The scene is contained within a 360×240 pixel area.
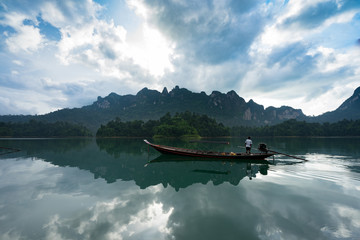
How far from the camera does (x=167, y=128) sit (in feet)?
276

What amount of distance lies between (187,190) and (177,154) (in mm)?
10752

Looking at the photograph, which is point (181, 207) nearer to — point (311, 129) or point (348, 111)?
point (311, 129)

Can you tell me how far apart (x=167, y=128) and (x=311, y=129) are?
7841 centimetres

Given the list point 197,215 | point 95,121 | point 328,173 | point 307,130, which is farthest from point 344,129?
point 95,121

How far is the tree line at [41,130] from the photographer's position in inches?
3487

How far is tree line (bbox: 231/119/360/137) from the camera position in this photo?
8431 cm

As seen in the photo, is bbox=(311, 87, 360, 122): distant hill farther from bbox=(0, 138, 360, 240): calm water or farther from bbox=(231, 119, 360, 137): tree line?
bbox=(0, 138, 360, 240): calm water

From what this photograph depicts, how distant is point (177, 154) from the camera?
65.2 feet

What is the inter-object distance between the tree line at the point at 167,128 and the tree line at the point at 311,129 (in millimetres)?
22184

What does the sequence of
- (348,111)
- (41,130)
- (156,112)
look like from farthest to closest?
(156,112), (348,111), (41,130)

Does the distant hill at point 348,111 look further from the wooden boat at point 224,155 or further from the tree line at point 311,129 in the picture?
the wooden boat at point 224,155

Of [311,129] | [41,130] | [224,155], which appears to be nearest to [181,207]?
[224,155]

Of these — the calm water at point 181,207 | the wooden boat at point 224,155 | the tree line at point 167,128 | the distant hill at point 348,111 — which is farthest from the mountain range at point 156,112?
the calm water at point 181,207

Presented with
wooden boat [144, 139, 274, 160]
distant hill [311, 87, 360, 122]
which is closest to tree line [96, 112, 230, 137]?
wooden boat [144, 139, 274, 160]
